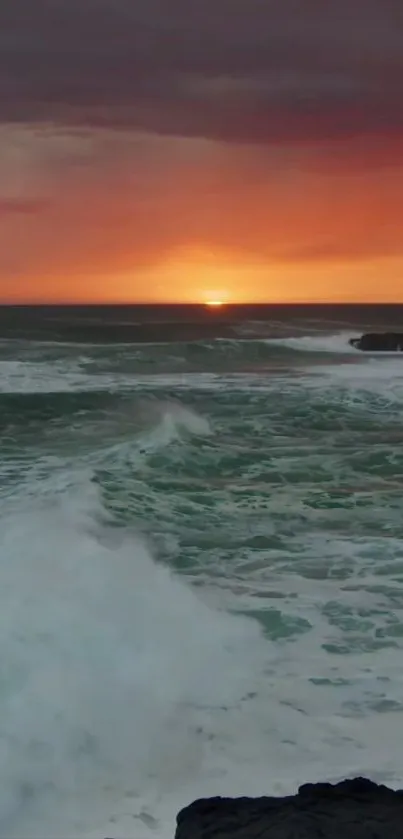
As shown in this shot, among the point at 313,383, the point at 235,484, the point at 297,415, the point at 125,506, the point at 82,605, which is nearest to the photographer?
the point at 82,605

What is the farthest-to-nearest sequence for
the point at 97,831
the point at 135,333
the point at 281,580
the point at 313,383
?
the point at 135,333 < the point at 313,383 < the point at 281,580 < the point at 97,831

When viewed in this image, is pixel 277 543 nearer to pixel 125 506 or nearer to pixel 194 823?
pixel 125 506

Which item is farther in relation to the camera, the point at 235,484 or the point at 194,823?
the point at 235,484

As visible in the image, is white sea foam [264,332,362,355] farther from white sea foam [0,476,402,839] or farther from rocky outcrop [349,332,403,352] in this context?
white sea foam [0,476,402,839]

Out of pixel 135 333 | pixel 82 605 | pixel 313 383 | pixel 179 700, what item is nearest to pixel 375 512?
pixel 82 605

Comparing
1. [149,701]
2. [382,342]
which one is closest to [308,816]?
[149,701]

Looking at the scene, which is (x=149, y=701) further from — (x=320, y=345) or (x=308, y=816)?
(x=320, y=345)

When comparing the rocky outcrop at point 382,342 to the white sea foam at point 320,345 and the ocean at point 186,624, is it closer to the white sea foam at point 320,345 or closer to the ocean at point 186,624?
the white sea foam at point 320,345
